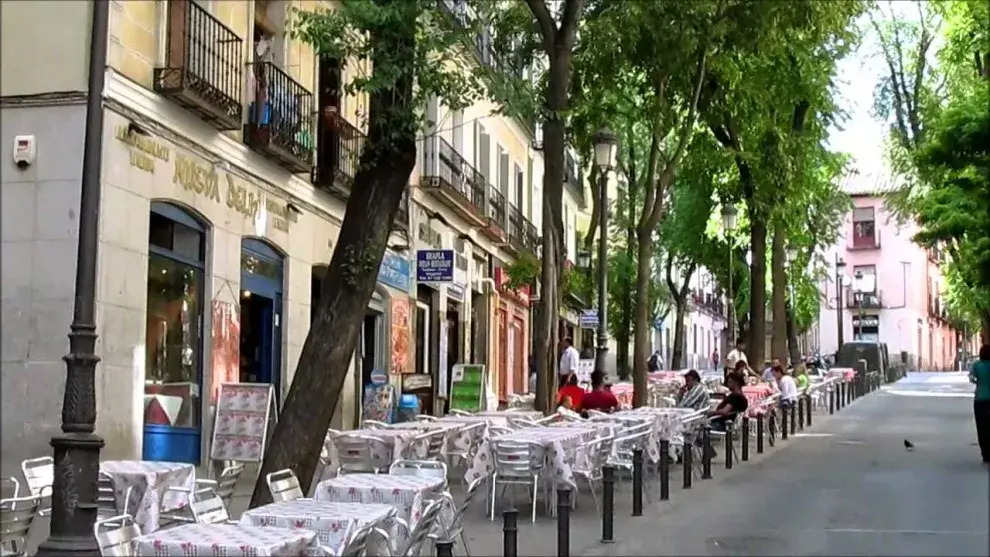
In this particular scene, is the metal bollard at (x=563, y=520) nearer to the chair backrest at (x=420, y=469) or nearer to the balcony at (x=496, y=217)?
the chair backrest at (x=420, y=469)

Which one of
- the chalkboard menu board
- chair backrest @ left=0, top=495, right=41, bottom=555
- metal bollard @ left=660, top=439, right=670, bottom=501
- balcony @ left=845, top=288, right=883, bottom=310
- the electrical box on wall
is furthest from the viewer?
balcony @ left=845, top=288, right=883, bottom=310

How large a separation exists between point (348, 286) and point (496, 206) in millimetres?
21523

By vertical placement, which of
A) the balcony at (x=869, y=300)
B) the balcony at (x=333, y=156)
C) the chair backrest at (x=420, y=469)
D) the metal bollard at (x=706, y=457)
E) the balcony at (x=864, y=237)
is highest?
the balcony at (x=864, y=237)

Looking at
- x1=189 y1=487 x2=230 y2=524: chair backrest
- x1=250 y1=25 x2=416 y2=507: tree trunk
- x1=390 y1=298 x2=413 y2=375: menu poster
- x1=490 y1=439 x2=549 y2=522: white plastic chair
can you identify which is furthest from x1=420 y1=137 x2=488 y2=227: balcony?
x1=189 y1=487 x2=230 y2=524: chair backrest

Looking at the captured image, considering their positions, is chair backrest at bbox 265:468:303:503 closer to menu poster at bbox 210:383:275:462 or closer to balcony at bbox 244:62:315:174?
menu poster at bbox 210:383:275:462

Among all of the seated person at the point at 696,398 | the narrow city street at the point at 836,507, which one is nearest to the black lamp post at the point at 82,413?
Result: the narrow city street at the point at 836,507

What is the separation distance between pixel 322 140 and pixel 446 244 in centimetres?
873

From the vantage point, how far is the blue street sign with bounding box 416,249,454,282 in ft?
77.5

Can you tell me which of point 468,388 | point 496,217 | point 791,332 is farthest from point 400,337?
point 791,332

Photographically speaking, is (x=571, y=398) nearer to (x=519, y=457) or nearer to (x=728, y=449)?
(x=728, y=449)

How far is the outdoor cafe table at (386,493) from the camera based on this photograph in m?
7.91

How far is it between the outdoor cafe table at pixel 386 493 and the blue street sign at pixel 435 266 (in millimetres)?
15192

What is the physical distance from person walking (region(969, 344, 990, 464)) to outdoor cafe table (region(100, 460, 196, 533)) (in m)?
11.6

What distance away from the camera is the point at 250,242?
16.9m
